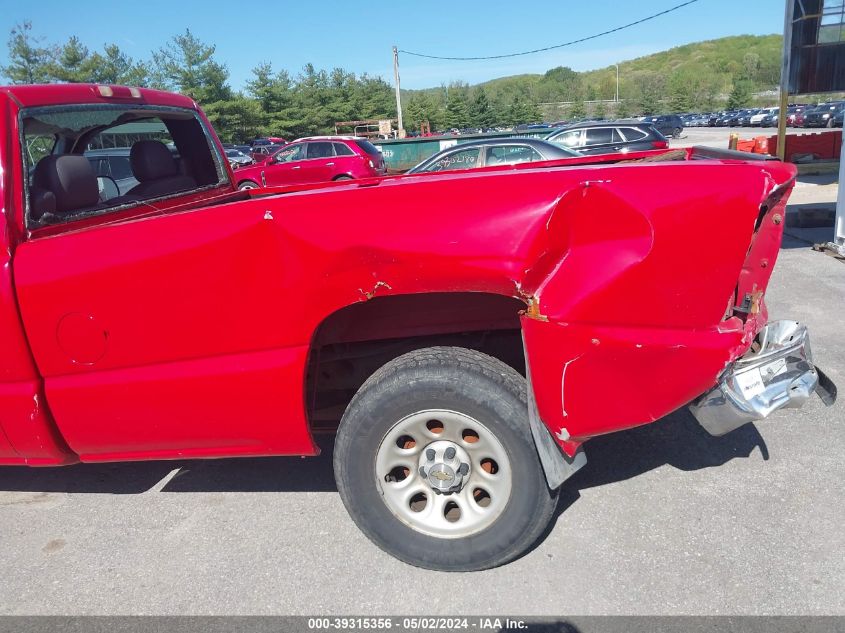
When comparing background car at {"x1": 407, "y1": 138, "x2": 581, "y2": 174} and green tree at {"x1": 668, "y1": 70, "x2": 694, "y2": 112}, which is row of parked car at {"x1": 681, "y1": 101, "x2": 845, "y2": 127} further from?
background car at {"x1": 407, "y1": 138, "x2": 581, "y2": 174}

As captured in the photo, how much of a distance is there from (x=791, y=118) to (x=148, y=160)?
57.9 meters

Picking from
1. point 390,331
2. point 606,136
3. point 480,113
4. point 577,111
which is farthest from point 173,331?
point 577,111

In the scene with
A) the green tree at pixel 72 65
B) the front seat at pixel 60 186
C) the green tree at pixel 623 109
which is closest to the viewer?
the front seat at pixel 60 186

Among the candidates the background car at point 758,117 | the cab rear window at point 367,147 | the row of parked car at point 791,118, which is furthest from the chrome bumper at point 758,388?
the background car at point 758,117

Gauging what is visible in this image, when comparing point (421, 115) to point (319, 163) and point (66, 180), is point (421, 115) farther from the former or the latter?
point (66, 180)

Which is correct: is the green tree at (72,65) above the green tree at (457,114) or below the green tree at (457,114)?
above

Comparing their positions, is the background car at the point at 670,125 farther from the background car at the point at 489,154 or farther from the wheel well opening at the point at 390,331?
the wheel well opening at the point at 390,331

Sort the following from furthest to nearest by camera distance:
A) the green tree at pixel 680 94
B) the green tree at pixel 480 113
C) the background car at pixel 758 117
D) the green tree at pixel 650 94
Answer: the green tree at pixel 680 94 < the green tree at pixel 650 94 < the green tree at pixel 480 113 < the background car at pixel 758 117

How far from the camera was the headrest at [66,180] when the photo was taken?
9.84ft

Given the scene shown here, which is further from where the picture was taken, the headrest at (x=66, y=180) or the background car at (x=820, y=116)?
the background car at (x=820, y=116)

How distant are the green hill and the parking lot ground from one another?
56892mm

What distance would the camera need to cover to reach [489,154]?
1157 cm

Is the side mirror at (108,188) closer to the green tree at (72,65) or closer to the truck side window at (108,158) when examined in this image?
the truck side window at (108,158)

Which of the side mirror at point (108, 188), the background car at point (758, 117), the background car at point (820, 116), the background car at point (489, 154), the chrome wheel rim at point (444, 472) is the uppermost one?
the side mirror at point (108, 188)
